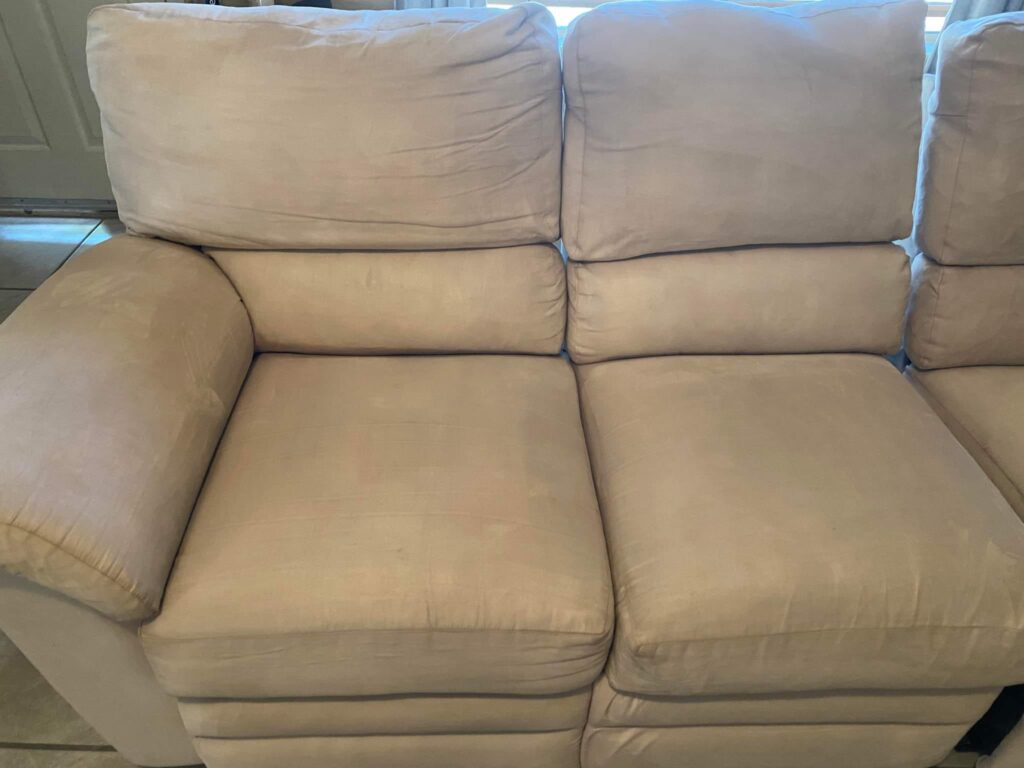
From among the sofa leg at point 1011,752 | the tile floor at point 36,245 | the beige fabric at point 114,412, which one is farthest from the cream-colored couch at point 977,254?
the tile floor at point 36,245

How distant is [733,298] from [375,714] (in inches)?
34.6

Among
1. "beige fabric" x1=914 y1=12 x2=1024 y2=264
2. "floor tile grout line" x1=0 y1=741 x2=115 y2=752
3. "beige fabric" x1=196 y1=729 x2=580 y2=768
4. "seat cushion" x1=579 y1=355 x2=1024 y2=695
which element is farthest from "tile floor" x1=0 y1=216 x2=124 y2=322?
"beige fabric" x1=914 y1=12 x2=1024 y2=264

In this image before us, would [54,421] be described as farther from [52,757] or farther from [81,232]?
[81,232]

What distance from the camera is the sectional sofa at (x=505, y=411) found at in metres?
0.94

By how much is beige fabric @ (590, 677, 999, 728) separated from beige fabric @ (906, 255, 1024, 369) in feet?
1.96

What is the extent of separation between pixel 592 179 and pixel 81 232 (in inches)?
77.0

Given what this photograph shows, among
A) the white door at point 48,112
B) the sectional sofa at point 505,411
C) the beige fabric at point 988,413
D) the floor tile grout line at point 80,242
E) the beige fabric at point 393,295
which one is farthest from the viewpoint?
the floor tile grout line at point 80,242

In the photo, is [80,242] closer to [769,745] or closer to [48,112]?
[48,112]

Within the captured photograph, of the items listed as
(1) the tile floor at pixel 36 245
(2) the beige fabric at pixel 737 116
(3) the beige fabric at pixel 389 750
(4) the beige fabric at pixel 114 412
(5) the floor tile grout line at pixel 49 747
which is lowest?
(5) the floor tile grout line at pixel 49 747

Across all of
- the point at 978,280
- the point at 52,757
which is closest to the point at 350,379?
the point at 52,757

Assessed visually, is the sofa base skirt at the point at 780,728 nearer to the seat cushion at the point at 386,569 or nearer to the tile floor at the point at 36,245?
the seat cushion at the point at 386,569

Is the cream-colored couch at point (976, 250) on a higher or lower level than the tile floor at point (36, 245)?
higher

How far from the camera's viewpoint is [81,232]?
2451 millimetres

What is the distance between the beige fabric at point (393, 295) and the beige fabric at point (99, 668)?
55 cm
